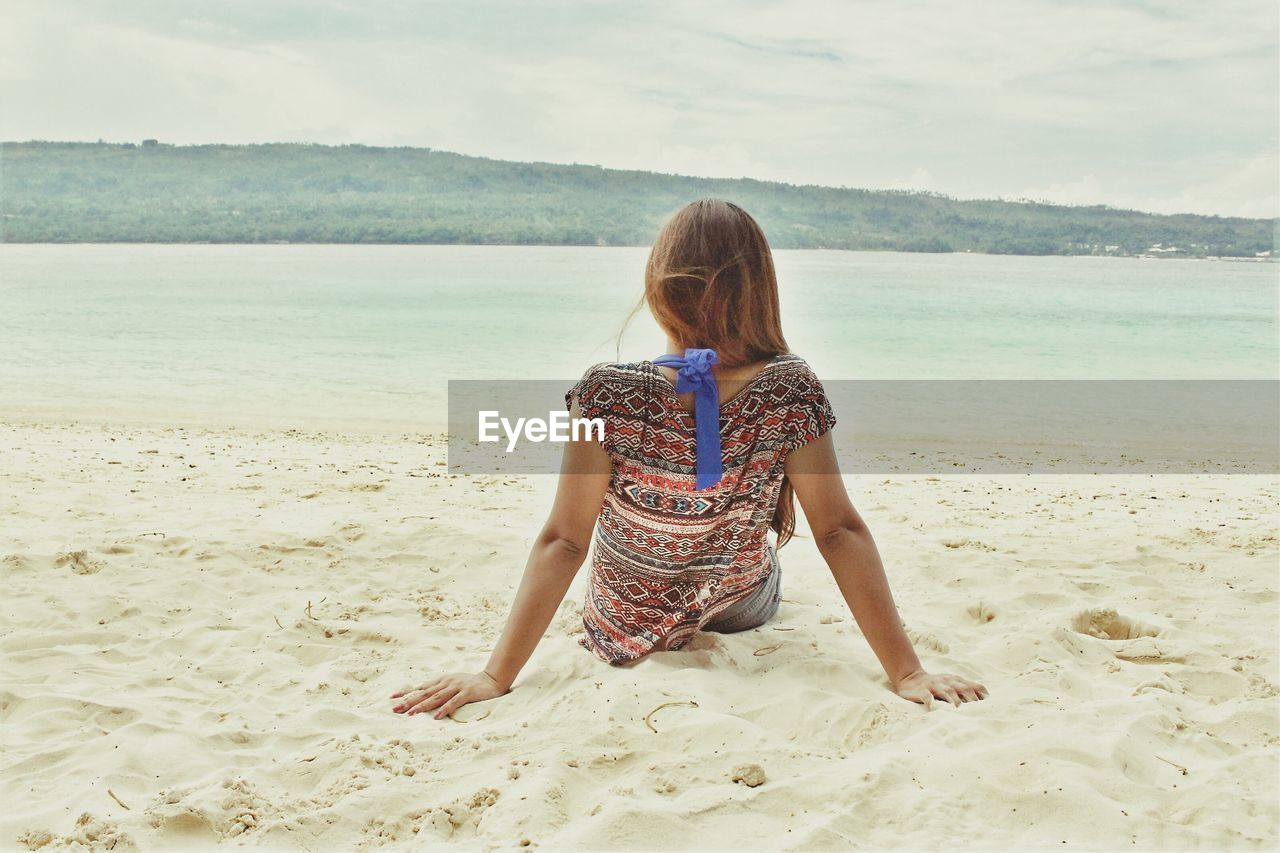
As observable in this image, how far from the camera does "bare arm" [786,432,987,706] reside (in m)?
2.61

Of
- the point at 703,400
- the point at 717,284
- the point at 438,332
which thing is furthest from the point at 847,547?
the point at 438,332

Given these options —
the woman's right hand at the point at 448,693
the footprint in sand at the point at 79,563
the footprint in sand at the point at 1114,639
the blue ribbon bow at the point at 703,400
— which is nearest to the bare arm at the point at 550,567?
the woman's right hand at the point at 448,693

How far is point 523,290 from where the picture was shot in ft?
97.2

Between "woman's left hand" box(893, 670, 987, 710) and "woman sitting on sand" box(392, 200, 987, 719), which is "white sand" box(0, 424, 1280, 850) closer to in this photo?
"woman's left hand" box(893, 670, 987, 710)

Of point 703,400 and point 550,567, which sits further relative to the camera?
point 550,567

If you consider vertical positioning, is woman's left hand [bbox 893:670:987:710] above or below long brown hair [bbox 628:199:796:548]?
below

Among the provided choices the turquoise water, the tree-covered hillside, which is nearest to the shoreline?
the tree-covered hillside

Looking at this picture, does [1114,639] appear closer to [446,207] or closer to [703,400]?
[703,400]

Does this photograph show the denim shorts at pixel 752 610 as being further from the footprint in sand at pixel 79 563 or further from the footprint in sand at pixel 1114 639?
the footprint in sand at pixel 79 563

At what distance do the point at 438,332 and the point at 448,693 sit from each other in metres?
15.8

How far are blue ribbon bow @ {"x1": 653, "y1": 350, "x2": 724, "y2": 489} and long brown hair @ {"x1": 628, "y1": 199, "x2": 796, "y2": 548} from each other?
76 millimetres

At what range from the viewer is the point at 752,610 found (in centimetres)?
314

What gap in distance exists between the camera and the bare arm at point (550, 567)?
103 inches

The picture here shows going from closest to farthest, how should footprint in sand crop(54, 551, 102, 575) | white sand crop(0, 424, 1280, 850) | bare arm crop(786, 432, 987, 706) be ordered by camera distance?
1. white sand crop(0, 424, 1280, 850)
2. bare arm crop(786, 432, 987, 706)
3. footprint in sand crop(54, 551, 102, 575)
